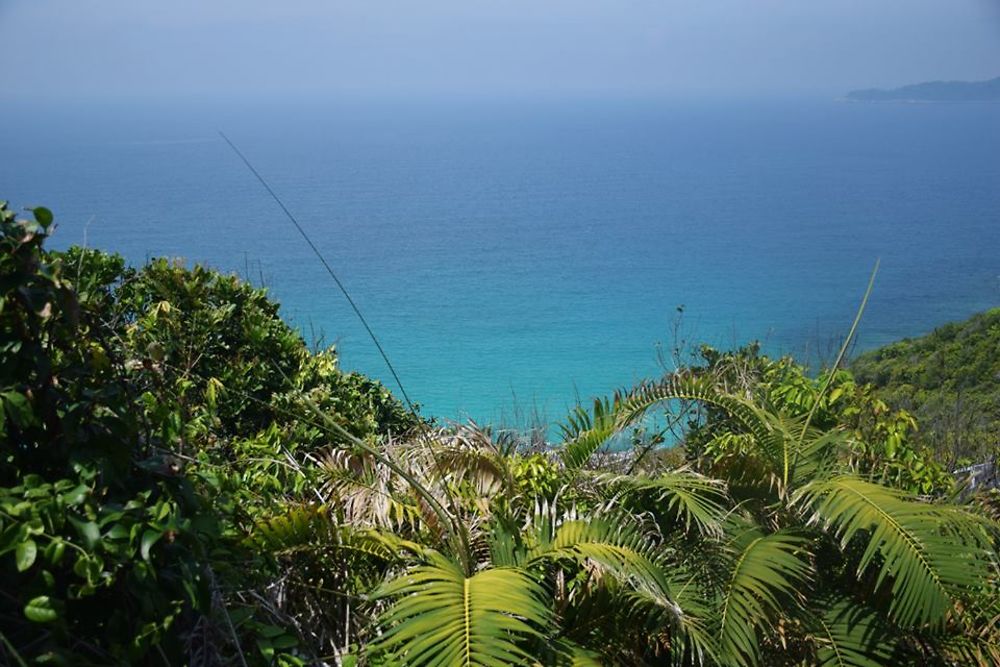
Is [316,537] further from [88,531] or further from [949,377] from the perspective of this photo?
[949,377]

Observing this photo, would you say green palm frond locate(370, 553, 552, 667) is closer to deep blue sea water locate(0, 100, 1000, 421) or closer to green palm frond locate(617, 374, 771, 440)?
green palm frond locate(617, 374, 771, 440)

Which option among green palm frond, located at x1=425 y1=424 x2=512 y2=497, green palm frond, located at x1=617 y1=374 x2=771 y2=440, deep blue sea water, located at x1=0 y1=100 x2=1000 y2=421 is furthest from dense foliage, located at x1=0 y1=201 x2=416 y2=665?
green palm frond, located at x1=617 y1=374 x2=771 y2=440

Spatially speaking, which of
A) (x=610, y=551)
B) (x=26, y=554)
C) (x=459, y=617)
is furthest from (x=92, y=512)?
(x=610, y=551)

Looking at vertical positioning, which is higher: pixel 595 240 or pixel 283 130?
pixel 283 130

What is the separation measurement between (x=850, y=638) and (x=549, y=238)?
139ft

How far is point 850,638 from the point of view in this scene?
3613 mm

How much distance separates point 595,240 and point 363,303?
1609 cm

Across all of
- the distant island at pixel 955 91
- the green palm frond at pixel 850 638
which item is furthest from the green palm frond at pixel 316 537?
the distant island at pixel 955 91

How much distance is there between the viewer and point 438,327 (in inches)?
1198

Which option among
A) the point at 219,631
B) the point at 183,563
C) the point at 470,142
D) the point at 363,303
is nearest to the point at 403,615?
the point at 219,631

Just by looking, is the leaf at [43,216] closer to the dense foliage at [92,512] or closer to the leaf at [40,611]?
the dense foliage at [92,512]

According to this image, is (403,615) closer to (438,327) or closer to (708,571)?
(708,571)

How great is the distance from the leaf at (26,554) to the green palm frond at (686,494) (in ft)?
7.99

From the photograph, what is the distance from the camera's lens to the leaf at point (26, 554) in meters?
2.03
